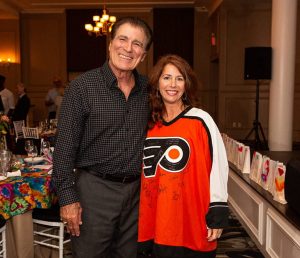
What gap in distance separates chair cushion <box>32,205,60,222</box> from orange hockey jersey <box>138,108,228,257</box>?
1125 mm

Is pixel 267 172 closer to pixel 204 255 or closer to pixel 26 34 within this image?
pixel 204 255

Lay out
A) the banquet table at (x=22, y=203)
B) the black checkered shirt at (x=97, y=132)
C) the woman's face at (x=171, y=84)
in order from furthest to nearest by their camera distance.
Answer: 1. the banquet table at (x=22, y=203)
2. the woman's face at (x=171, y=84)
3. the black checkered shirt at (x=97, y=132)

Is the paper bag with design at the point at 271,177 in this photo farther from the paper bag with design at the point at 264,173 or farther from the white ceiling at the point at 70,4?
the white ceiling at the point at 70,4

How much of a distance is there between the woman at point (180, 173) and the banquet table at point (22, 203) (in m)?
1.09

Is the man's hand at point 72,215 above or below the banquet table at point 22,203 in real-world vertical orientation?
above

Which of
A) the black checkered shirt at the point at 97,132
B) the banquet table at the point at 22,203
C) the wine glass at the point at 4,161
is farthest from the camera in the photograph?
the wine glass at the point at 4,161

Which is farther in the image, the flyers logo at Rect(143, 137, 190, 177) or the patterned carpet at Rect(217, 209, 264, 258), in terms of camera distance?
the patterned carpet at Rect(217, 209, 264, 258)

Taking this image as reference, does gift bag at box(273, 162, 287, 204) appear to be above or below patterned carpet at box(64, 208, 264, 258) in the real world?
above

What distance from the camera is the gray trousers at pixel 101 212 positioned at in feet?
6.07

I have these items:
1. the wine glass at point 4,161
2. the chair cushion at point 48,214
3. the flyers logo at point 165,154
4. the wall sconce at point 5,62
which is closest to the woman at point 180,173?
the flyers logo at point 165,154

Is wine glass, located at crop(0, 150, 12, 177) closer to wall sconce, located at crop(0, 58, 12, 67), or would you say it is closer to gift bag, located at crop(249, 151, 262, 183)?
gift bag, located at crop(249, 151, 262, 183)

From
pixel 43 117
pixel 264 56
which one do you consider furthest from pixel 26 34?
pixel 264 56

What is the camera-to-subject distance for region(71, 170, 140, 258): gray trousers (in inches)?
72.8

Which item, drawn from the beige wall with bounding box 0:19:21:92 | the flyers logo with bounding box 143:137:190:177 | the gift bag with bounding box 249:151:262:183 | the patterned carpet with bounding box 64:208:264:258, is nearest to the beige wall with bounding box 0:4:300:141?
the beige wall with bounding box 0:19:21:92
